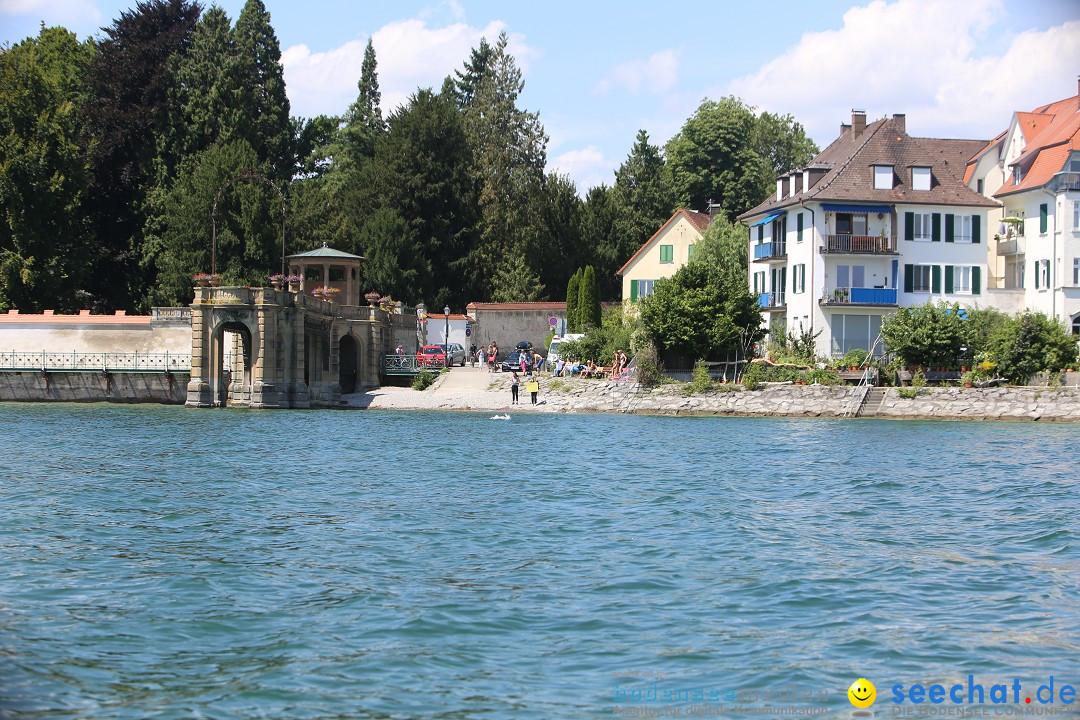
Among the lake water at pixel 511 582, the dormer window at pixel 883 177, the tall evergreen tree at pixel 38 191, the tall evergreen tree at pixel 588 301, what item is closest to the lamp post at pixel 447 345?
the tall evergreen tree at pixel 588 301

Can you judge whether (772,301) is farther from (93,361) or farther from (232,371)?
(93,361)

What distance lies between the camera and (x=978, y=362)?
50.8 meters

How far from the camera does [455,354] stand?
6894 centimetres

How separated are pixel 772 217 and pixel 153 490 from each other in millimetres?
43093

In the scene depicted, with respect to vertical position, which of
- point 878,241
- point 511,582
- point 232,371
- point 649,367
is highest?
point 878,241

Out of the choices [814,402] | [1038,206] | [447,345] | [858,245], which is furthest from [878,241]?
[447,345]

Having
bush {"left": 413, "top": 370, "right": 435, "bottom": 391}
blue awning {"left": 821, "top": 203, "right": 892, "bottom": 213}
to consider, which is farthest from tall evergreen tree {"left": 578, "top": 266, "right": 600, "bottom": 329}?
blue awning {"left": 821, "top": 203, "right": 892, "bottom": 213}

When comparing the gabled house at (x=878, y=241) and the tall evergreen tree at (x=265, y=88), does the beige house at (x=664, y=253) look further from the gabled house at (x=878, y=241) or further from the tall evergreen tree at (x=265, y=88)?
the tall evergreen tree at (x=265, y=88)

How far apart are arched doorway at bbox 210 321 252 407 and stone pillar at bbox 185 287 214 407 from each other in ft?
0.77

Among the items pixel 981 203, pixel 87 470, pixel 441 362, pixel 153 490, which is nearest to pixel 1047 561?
pixel 153 490

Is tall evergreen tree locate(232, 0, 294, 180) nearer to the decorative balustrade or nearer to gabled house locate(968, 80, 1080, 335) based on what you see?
the decorative balustrade

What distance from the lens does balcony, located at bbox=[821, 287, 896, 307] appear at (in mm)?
55656

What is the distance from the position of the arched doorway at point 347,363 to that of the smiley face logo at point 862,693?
51830mm

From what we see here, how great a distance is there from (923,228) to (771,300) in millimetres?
8586
